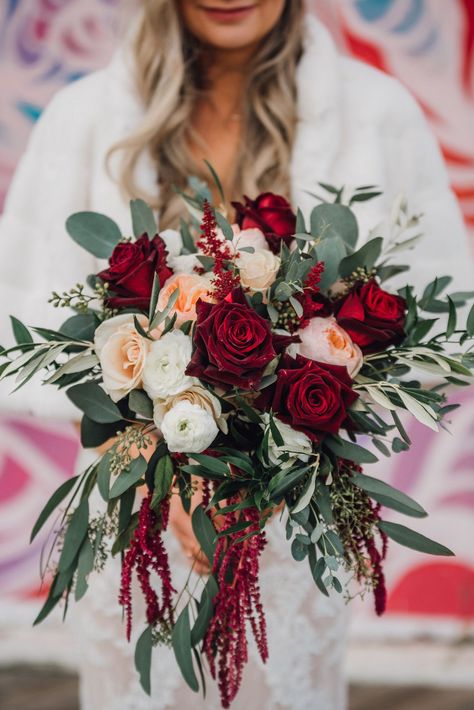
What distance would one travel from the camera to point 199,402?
0.96 m

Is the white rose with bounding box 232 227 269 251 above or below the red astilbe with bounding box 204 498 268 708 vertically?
above

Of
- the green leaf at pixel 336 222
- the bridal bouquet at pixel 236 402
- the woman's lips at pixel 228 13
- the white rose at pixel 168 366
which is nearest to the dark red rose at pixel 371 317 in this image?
the bridal bouquet at pixel 236 402

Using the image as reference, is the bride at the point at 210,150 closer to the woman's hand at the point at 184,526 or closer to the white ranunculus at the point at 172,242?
the woman's hand at the point at 184,526

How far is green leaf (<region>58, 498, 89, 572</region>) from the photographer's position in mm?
1050

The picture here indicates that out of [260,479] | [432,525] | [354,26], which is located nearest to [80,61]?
[354,26]

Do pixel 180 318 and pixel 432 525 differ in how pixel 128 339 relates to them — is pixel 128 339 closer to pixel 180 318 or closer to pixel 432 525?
pixel 180 318

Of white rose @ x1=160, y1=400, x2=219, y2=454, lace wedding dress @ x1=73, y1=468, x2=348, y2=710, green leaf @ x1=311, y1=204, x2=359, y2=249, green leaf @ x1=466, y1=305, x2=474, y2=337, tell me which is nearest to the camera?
white rose @ x1=160, y1=400, x2=219, y2=454

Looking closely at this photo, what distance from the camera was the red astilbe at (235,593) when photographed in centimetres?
95

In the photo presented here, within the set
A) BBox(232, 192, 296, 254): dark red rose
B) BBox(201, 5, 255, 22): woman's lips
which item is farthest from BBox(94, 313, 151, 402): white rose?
BBox(201, 5, 255, 22): woman's lips

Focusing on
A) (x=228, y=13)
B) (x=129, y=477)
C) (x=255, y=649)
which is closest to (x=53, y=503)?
(x=129, y=477)

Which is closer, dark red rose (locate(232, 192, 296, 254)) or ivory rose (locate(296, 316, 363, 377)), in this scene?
ivory rose (locate(296, 316, 363, 377))

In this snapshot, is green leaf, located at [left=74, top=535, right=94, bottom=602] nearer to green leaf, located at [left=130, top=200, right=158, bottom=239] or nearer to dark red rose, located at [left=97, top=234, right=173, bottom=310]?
dark red rose, located at [left=97, top=234, right=173, bottom=310]

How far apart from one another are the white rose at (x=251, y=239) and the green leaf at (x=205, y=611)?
1.33 feet

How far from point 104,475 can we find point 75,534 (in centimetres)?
11
